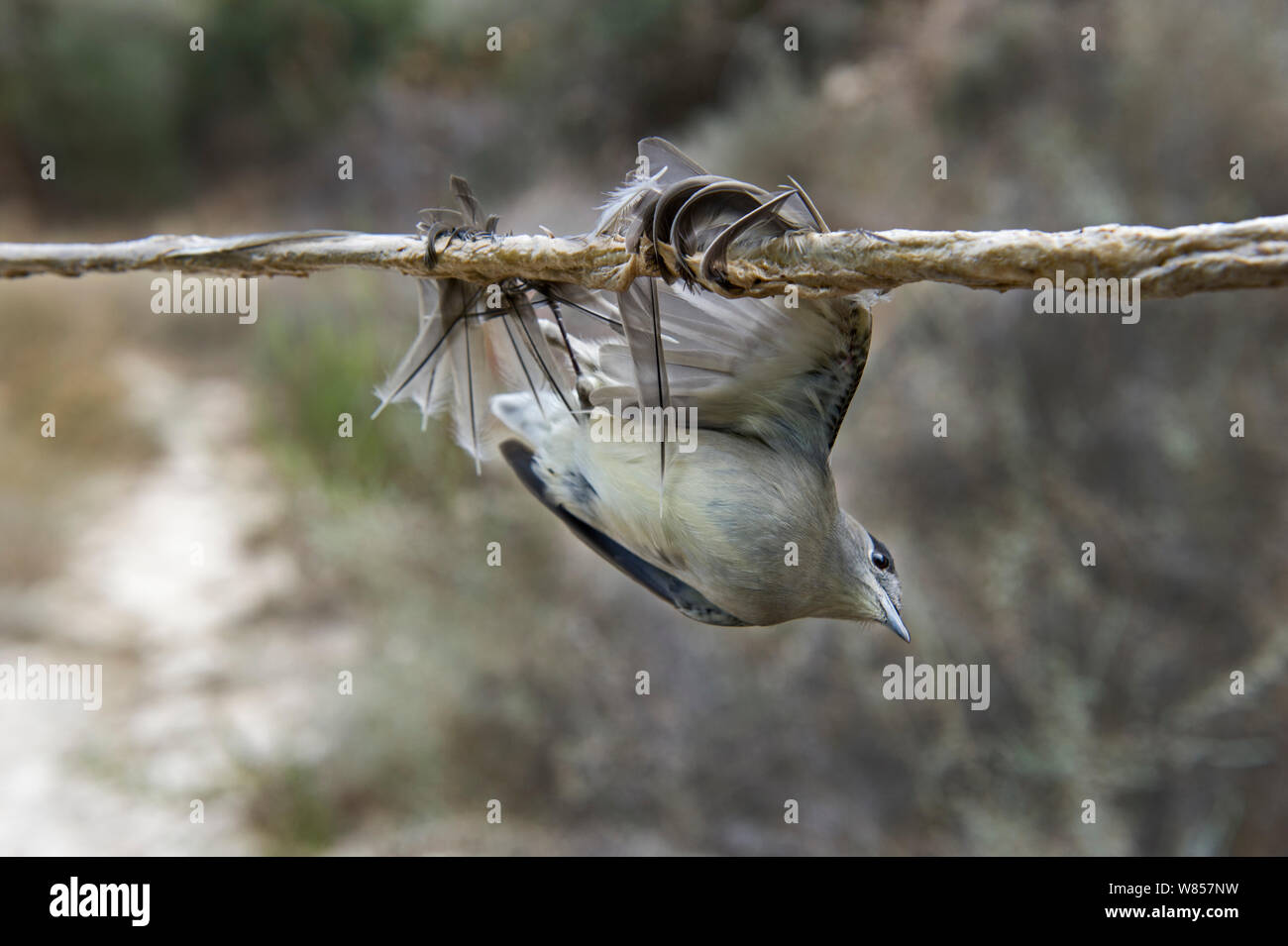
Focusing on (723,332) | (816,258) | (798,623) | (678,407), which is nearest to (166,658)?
(798,623)

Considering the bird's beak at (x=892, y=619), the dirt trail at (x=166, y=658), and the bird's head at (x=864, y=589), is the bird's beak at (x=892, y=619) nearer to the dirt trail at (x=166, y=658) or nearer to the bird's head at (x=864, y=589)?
the bird's head at (x=864, y=589)

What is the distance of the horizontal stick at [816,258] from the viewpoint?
83cm

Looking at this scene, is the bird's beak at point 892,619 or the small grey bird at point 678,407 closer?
the small grey bird at point 678,407

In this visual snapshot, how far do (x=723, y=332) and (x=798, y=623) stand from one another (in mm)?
2925

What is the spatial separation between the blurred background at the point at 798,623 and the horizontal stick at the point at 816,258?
23.9 inches

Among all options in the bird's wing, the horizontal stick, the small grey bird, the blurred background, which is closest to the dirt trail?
the blurred background

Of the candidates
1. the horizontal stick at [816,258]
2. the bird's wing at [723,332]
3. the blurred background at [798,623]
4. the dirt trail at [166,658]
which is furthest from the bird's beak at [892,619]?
the dirt trail at [166,658]

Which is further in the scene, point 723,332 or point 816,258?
point 723,332

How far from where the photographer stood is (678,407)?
1.59 meters

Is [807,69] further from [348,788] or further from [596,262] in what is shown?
[596,262]

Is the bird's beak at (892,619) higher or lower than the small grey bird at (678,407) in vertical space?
lower

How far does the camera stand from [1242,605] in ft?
13.3

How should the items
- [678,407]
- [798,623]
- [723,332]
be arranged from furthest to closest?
1. [798,623]
2. [678,407]
3. [723,332]

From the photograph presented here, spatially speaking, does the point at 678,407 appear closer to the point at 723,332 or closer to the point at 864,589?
the point at 723,332
